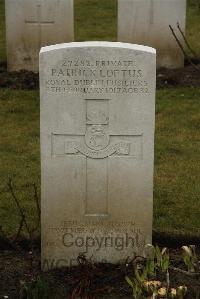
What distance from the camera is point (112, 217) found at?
182 inches

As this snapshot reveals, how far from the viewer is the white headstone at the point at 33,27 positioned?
909 cm

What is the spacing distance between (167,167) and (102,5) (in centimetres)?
730

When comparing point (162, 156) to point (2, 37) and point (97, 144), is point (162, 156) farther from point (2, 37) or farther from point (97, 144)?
point (2, 37)

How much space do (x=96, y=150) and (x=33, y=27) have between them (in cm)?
502

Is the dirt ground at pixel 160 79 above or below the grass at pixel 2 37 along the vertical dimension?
below

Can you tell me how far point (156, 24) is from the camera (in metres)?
9.30

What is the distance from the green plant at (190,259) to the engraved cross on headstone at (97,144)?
23.8 inches

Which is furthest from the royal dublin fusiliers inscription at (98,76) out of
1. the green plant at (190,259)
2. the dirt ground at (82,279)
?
the dirt ground at (82,279)

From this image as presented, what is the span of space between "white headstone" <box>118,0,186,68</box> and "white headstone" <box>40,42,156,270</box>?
15.8 feet

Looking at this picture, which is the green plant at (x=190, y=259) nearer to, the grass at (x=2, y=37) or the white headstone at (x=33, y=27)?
the white headstone at (x=33, y=27)

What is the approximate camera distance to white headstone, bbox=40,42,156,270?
14.4 feet

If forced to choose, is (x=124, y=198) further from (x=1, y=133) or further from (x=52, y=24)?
(x=52, y=24)

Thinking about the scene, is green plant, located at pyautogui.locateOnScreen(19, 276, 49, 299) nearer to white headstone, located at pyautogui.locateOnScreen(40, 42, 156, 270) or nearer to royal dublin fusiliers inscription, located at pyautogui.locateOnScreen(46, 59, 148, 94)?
white headstone, located at pyautogui.locateOnScreen(40, 42, 156, 270)

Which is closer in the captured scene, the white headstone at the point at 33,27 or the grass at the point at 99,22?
the white headstone at the point at 33,27
